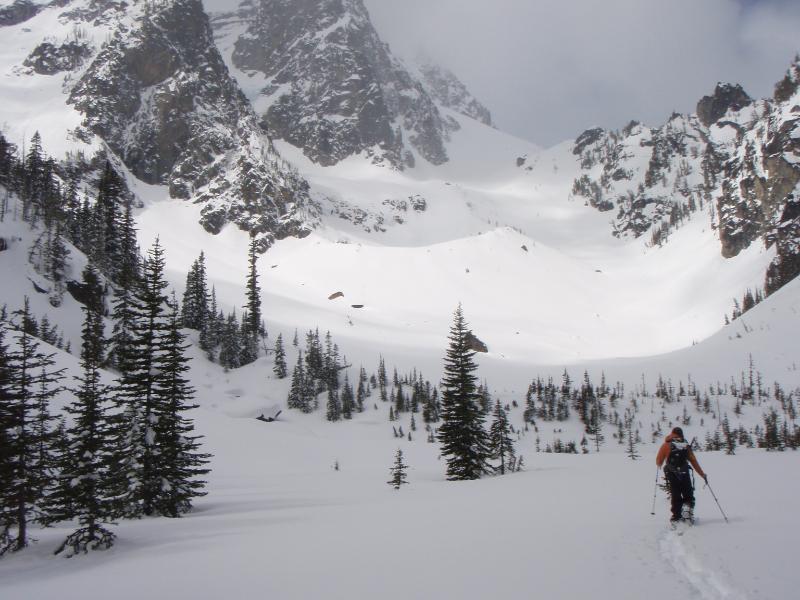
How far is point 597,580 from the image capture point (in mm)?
7297

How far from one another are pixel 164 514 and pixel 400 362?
8863 centimetres

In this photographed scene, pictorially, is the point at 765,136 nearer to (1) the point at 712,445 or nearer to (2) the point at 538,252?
(2) the point at 538,252

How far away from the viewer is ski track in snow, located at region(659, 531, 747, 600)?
6.68m

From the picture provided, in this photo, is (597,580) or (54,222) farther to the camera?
(54,222)

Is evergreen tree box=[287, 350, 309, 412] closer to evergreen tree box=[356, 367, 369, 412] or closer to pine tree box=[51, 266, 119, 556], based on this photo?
evergreen tree box=[356, 367, 369, 412]

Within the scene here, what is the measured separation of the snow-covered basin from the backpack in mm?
1193

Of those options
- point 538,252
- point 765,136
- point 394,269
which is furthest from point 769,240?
point 394,269

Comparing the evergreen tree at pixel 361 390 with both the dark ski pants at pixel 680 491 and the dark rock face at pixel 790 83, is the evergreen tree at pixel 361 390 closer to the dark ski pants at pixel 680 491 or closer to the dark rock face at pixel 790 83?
the dark ski pants at pixel 680 491

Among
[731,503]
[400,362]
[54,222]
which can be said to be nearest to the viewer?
[731,503]

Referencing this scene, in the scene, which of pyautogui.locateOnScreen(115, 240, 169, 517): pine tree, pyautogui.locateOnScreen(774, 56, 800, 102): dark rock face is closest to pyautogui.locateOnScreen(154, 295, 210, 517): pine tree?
pyautogui.locateOnScreen(115, 240, 169, 517): pine tree

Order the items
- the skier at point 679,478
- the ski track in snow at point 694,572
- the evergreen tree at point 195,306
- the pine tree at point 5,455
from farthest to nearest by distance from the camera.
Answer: the evergreen tree at point 195,306
the pine tree at point 5,455
the skier at point 679,478
the ski track in snow at point 694,572

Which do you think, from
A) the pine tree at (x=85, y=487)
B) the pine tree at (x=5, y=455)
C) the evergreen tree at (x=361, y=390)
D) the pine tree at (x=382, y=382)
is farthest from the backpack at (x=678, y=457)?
the pine tree at (x=382, y=382)

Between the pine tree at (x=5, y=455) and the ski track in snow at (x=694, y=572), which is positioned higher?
the pine tree at (x=5, y=455)

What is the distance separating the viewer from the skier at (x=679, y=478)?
10.6 metres
